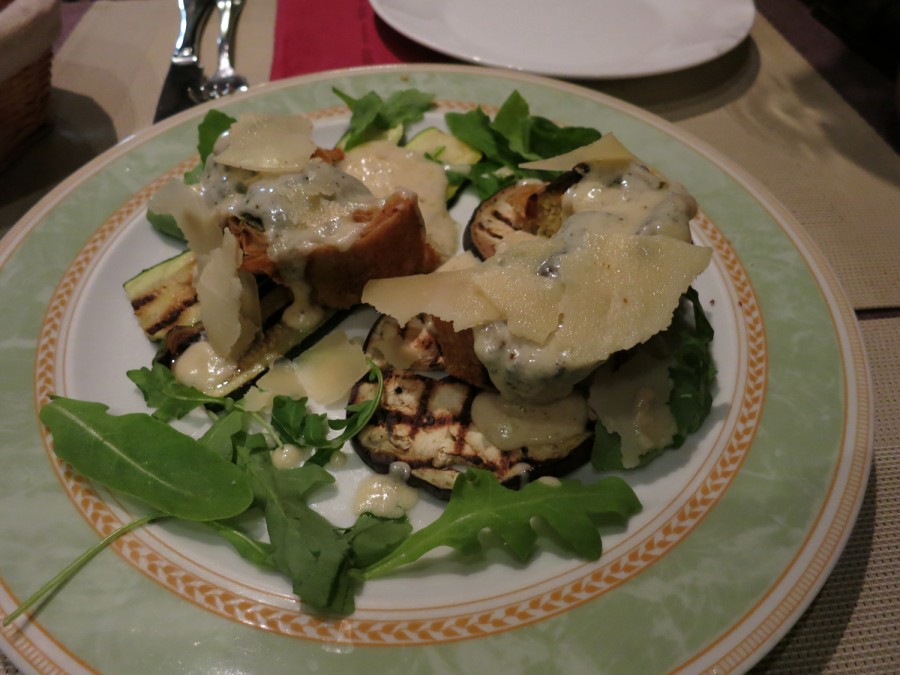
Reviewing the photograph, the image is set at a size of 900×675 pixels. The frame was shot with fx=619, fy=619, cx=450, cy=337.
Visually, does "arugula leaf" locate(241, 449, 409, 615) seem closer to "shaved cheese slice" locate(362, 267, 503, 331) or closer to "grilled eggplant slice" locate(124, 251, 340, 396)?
"grilled eggplant slice" locate(124, 251, 340, 396)

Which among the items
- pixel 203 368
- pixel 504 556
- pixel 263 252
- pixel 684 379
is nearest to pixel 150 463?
pixel 203 368

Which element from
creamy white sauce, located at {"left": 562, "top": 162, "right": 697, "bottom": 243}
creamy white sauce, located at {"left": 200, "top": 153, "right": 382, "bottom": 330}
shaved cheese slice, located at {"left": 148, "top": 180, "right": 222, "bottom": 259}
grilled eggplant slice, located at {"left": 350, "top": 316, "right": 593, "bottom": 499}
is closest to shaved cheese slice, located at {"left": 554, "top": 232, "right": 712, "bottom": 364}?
creamy white sauce, located at {"left": 562, "top": 162, "right": 697, "bottom": 243}

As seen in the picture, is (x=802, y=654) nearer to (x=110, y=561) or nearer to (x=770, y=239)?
(x=770, y=239)

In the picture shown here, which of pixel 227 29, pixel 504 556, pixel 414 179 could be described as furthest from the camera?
pixel 227 29

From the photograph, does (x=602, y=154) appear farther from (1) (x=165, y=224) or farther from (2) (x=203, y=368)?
(1) (x=165, y=224)

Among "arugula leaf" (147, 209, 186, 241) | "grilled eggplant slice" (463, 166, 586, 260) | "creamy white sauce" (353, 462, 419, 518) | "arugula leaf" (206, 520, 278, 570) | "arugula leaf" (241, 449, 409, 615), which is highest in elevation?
"grilled eggplant slice" (463, 166, 586, 260)

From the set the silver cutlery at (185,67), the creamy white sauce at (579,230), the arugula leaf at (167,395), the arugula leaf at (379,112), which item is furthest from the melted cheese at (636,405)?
the silver cutlery at (185,67)
